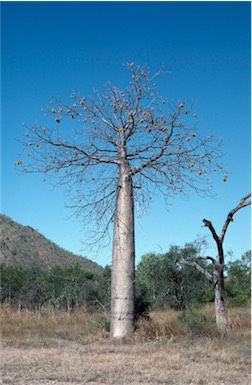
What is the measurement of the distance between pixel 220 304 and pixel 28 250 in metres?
31.6

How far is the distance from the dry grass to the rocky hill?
27923 mm

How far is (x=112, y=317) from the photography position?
8484mm

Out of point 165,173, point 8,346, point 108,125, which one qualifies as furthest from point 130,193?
point 8,346

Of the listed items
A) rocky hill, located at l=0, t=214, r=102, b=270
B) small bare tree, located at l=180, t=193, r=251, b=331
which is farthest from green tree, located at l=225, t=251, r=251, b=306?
rocky hill, located at l=0, t=214, r=102, b=270

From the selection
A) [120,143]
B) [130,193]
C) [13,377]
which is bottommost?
[13,377]

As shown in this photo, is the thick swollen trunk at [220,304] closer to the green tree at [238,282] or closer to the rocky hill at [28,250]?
the green tree at [238,282]

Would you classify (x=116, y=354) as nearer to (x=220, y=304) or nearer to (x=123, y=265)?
(x=123, y=265)

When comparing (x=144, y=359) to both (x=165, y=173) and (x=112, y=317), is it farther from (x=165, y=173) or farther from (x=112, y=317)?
(x=165, y=173)

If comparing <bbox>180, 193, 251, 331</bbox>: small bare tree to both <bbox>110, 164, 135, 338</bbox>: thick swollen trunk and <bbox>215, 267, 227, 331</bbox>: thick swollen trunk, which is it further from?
<bbox>110, 164, 135, 338</bbox>: thick swollen trunk

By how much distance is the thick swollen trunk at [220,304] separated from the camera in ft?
30.5

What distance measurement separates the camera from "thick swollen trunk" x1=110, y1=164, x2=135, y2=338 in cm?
840

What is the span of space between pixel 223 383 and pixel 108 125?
18.8 ft

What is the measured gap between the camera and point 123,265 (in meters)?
8.59

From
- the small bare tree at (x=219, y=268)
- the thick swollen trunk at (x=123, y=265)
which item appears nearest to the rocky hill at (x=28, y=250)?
the small bare tree at (x=219, y=268)
